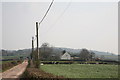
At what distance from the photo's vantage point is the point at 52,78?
11141 mm

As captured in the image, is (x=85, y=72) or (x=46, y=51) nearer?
(x=85, y=72)

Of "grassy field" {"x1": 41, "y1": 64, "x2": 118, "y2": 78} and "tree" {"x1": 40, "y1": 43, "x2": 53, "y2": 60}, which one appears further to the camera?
"tree" {"x1": 40, "y1": 43, "x2": 53, "y2": 60}

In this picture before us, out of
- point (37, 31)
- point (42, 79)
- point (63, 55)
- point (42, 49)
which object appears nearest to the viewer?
point (42, 79)

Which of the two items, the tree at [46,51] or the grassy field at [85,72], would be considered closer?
the grassy field at [85,72]

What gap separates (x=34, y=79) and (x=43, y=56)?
121666 millimetres

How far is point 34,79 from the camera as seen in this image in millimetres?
13164

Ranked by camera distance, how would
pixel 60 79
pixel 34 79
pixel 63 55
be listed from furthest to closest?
1. pixel 63 55
2. pixel 34 79
3. pixel 60 79

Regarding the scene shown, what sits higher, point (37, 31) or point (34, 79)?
point (37, 31)

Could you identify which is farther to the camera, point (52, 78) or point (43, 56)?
point (43, 56)

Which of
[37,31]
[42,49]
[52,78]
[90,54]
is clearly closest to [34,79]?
[52,78]

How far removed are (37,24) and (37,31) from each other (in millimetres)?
979

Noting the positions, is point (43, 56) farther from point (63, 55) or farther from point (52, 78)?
point (52, 78)

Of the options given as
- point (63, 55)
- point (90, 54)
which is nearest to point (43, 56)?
point (63, 55)

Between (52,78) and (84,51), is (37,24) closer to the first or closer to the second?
(52,78)
